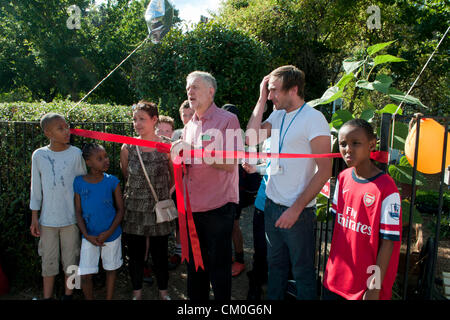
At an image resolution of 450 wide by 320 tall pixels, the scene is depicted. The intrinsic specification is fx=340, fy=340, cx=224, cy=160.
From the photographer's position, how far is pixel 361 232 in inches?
79.2

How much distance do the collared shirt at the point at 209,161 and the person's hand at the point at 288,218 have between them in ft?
1.45

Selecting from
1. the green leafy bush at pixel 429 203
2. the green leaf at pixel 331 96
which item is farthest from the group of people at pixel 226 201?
the green leafy bush at pixel 429 203

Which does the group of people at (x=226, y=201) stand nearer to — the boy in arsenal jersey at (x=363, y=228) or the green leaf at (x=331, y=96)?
the boy in arsenal jersey at (x=363, y=228)

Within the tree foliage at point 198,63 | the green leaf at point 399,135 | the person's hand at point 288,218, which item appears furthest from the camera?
the tree foliage at point 198,63

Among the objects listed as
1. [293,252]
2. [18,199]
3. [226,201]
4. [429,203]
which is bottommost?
[429,203]

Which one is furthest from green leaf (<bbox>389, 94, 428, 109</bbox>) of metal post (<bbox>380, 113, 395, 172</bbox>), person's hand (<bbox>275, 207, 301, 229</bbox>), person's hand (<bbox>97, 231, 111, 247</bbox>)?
person's hand (<bbox>97, 231, 111, 247</bbox>)

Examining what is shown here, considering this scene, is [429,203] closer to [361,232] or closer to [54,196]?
[361,232]

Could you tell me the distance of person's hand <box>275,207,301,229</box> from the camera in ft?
7.30

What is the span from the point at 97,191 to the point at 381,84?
257cm

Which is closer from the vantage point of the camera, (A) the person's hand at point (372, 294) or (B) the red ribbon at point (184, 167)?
(A) the person's hand at point (372, 294)

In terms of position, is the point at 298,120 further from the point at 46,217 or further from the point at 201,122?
the point at 46,217

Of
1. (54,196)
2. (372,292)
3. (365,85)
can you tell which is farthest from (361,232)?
(54,196)

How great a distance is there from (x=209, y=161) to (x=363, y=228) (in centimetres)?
107

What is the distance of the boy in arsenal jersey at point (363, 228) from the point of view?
1913 mm
